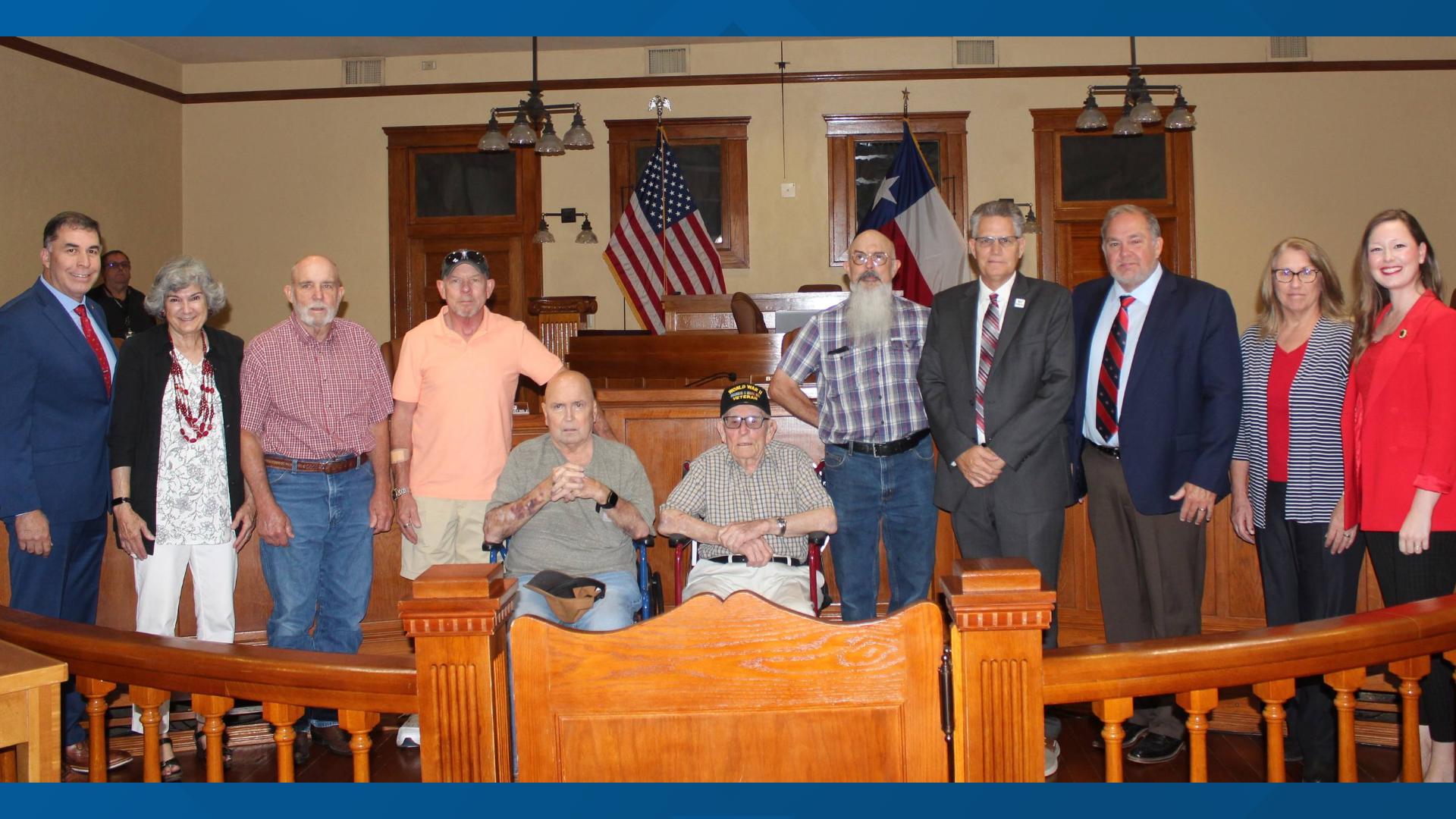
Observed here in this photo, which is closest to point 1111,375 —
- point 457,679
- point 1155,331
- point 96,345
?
point 1155,331

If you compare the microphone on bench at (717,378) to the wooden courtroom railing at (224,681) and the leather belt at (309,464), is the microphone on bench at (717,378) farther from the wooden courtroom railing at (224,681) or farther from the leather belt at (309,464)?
the wooden courtroom railing at (224,681)

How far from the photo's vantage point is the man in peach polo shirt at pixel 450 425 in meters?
3.50

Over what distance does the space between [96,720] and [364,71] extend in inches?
395

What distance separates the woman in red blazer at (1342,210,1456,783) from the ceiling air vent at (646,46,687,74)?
8.64 meters

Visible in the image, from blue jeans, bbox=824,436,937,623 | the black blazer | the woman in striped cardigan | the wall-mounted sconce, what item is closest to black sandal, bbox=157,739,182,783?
the black blazer

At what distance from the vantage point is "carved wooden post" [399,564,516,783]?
1.82 metres

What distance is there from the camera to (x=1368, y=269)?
2.78 meters

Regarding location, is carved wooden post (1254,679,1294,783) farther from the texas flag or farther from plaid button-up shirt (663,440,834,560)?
the texas flag

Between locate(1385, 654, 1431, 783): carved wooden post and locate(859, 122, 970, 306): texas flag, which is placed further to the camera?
locate(859, 122, 970, 306): texas flag

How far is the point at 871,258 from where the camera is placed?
3.43 meters

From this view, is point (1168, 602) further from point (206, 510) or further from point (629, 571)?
point (206, 510)

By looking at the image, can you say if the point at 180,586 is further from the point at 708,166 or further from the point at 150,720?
the point at 708,166

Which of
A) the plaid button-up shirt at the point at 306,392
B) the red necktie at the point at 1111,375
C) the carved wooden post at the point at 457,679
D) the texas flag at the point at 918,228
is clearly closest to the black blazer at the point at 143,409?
the plaid button-up shirt at the point at 306,392

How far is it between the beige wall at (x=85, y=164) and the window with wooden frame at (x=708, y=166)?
447 centimetres
